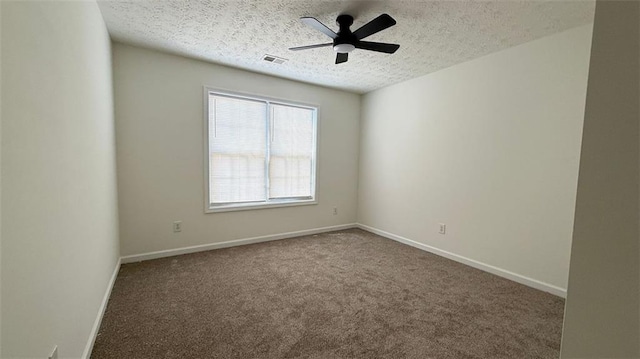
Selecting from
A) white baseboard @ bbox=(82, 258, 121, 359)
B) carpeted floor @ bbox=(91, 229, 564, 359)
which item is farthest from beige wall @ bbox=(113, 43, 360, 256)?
white baseboard @ bbox=(82, 258, 121, 359)

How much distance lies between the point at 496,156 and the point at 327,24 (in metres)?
2.35

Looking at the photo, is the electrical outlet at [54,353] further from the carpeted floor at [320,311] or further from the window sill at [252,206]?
the window sill at [252,206]

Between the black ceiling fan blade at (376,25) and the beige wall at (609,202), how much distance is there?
1558mm

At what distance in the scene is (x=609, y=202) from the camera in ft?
1.99

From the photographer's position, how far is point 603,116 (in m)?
0.62

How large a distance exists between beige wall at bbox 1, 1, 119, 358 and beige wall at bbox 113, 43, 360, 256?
1.11 m

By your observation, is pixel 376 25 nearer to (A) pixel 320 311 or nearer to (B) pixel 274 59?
(B) pixel 274 59

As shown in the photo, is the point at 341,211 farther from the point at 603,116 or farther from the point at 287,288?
the point at 603,116

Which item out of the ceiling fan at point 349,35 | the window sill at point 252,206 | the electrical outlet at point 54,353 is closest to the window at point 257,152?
the window sill at point 252,206

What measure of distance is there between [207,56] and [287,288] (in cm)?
287

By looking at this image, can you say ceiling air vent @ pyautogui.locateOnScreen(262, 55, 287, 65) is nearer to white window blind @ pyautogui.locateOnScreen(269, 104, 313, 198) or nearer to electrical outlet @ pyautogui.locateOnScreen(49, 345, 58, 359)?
white window blind @ pyautogui.locateOnScreen(269, 104, 313, 198)

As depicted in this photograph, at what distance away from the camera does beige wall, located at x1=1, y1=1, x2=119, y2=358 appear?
841 mm

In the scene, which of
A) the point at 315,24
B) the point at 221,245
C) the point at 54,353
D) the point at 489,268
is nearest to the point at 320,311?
the point at 54,353

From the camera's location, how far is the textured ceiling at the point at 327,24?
2.13m
